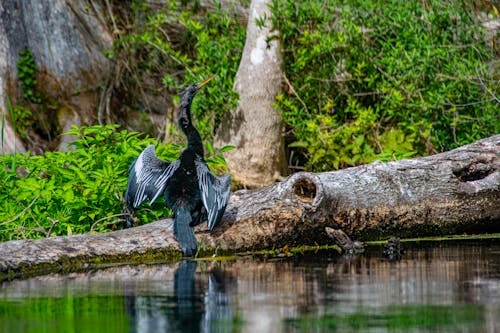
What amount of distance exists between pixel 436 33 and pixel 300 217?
16.6 ft

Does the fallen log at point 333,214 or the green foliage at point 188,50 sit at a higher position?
the green foliage at point 188,50

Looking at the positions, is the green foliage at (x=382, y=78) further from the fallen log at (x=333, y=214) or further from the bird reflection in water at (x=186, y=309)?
the bird reflection in water at (x=186, y=309)

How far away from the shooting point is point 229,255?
332 inches

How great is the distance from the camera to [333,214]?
870cm

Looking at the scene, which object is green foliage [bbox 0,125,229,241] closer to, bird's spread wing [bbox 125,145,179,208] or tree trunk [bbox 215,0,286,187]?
bird's spread wing [bbox 125,145,179,208]

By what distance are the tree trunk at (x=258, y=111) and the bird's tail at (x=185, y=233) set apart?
457 centimetres

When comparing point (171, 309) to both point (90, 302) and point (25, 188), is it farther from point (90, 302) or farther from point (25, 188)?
point (25, 188)

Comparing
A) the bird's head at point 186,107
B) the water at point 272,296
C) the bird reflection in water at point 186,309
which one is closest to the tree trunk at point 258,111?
the bird's head at point 186,107

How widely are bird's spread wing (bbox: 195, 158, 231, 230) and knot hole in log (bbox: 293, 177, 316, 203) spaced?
25.9 inches

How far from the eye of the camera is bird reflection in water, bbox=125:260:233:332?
5.10 metres

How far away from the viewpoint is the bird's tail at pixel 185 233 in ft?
26.9

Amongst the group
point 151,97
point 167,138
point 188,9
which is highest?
point 188,9

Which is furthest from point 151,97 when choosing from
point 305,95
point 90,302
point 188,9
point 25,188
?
point 90,302

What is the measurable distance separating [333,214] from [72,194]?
2.56 meters
